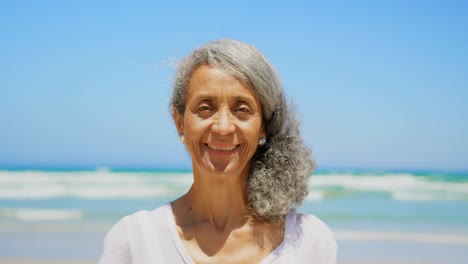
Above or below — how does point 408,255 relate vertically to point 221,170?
below

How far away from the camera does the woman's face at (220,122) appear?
2.92 m

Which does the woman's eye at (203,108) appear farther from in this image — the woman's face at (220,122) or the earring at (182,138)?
the earring at (182,138)

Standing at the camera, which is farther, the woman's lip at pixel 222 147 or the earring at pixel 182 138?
the earring at pixel 182 138

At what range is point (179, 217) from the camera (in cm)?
319

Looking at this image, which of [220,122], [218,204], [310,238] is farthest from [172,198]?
[220,122]

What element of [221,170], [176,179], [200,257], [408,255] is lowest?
[176,179]

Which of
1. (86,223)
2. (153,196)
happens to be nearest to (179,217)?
(86,223)

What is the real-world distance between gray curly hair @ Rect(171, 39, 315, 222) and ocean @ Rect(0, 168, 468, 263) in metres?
2.74

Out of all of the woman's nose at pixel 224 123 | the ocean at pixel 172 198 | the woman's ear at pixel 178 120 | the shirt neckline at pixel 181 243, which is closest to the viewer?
the woman's nose at pixel 224 123

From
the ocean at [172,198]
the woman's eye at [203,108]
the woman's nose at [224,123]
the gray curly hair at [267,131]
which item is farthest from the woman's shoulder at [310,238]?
the ocean at [172,198]

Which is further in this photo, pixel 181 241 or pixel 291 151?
pixel 291 151

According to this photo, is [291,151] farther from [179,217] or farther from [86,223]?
[86,223]

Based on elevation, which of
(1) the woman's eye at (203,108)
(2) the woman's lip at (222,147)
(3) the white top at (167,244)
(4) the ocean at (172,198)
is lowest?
(4) the ocean at (172,198)

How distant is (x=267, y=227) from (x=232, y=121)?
0.60 metres
